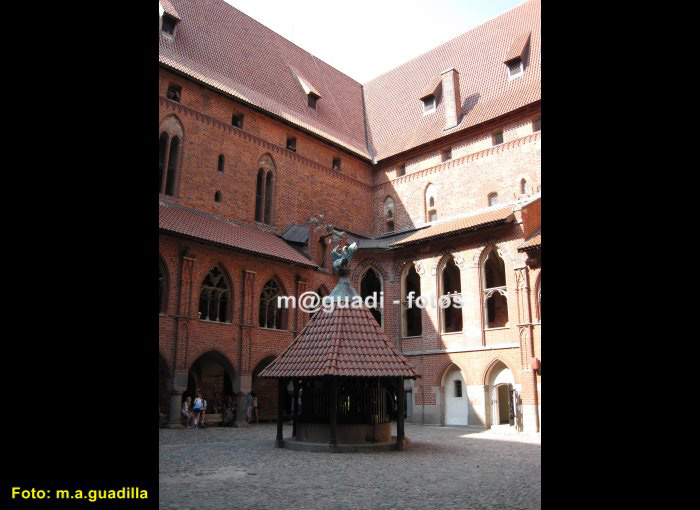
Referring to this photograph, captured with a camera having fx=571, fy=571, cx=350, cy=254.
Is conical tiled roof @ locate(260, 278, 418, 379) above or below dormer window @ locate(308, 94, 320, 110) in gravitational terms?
below

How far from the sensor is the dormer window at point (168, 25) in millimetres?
23625

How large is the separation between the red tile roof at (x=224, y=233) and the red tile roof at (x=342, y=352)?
7.47 m

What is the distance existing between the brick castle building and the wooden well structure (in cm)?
706

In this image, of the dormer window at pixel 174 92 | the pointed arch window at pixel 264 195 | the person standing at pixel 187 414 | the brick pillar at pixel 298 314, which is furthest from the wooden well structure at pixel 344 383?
the dormer window at pixel 174 92

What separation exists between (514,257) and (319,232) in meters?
8.62

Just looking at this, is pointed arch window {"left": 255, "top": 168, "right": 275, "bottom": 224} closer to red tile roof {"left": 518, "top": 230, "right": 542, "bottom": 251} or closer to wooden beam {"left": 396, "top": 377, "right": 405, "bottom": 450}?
red tile roof {"left": 518, "top": 230, "right": 542, "bottom": 251}

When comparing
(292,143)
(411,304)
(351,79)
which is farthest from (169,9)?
(411,304)

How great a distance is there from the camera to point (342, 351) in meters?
12.9

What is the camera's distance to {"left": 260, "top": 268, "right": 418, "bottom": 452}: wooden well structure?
41.4 feet

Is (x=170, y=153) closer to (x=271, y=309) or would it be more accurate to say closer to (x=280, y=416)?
(x=271, y=309)

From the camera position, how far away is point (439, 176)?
90.8 ft

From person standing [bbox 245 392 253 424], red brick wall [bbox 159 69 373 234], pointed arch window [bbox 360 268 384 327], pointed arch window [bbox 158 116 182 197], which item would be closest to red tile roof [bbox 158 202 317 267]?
red brick wall [bbox 159 69 373 234]
